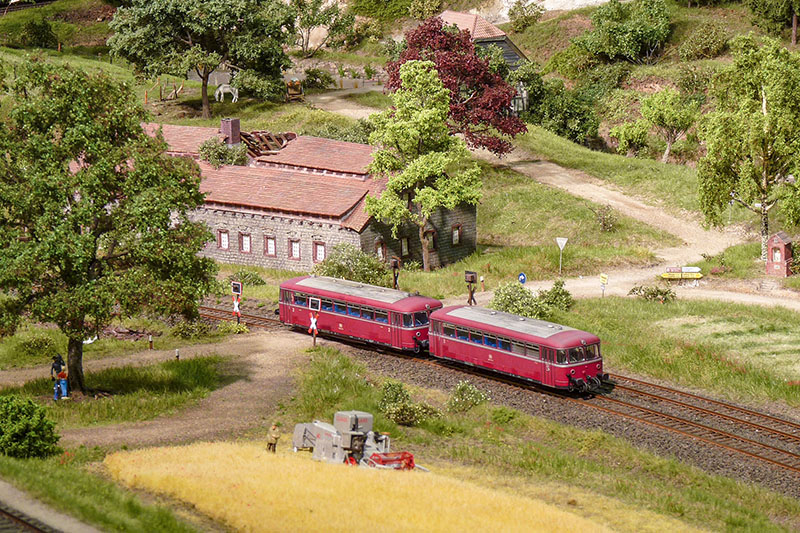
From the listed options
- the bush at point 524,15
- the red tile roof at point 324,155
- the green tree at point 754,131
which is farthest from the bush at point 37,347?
the bush at point 524,15

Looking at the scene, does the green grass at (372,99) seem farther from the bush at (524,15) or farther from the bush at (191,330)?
the bush at (191,330)

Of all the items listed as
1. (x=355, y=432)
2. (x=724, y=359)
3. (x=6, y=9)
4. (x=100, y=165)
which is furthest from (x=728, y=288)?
(x=6, y=9)

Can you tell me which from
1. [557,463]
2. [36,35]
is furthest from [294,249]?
[36,35]

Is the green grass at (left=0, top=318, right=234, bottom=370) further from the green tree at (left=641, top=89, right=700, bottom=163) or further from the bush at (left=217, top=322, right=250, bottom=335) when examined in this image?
the green tree at (left=641, top=89, right=700, bottom=163)

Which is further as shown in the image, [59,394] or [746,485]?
[59,394]

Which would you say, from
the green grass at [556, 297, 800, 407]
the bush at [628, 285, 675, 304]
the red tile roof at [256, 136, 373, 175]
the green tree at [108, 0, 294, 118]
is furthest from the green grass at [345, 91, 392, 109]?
the green grass at [556, 297, 800, 407]

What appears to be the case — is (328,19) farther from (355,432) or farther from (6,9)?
(355,432)

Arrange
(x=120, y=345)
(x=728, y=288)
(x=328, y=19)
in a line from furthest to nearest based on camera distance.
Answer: (x=328, y=19) < (x=728, y=288) < (x=120, y=345)
